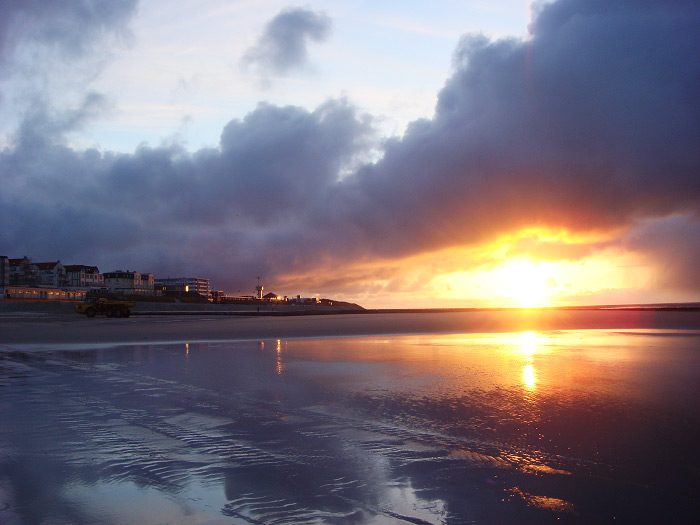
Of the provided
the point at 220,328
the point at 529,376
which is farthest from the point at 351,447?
the point at 220,328

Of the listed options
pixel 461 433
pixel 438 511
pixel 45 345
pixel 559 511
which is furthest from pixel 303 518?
pixel 45 345

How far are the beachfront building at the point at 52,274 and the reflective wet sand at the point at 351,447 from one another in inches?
7246

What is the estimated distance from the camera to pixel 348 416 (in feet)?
33.4

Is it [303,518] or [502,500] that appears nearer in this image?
[303,518]

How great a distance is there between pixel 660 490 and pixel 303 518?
13.9 feet

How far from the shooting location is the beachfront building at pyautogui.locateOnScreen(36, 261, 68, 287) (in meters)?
176

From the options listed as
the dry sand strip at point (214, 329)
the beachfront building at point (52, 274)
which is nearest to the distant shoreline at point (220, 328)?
the dry sand strip at point (214, 329)

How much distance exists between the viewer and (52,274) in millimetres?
178000

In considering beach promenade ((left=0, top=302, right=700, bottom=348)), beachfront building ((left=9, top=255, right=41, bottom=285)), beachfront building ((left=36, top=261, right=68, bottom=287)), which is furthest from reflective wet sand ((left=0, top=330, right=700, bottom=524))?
beachfront building ((left=36, top=261, right=68, bottom=287))

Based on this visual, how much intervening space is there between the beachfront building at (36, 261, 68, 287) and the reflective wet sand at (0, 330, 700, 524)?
184m

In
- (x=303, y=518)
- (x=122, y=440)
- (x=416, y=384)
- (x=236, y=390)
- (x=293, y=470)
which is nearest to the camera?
(x=303, y=518)

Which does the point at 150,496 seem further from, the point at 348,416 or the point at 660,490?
the point at 660,490

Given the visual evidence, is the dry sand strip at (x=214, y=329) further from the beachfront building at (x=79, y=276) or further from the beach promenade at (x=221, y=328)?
the beachfront building at (x=79, y=276)

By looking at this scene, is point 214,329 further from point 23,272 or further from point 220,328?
point 23,272
